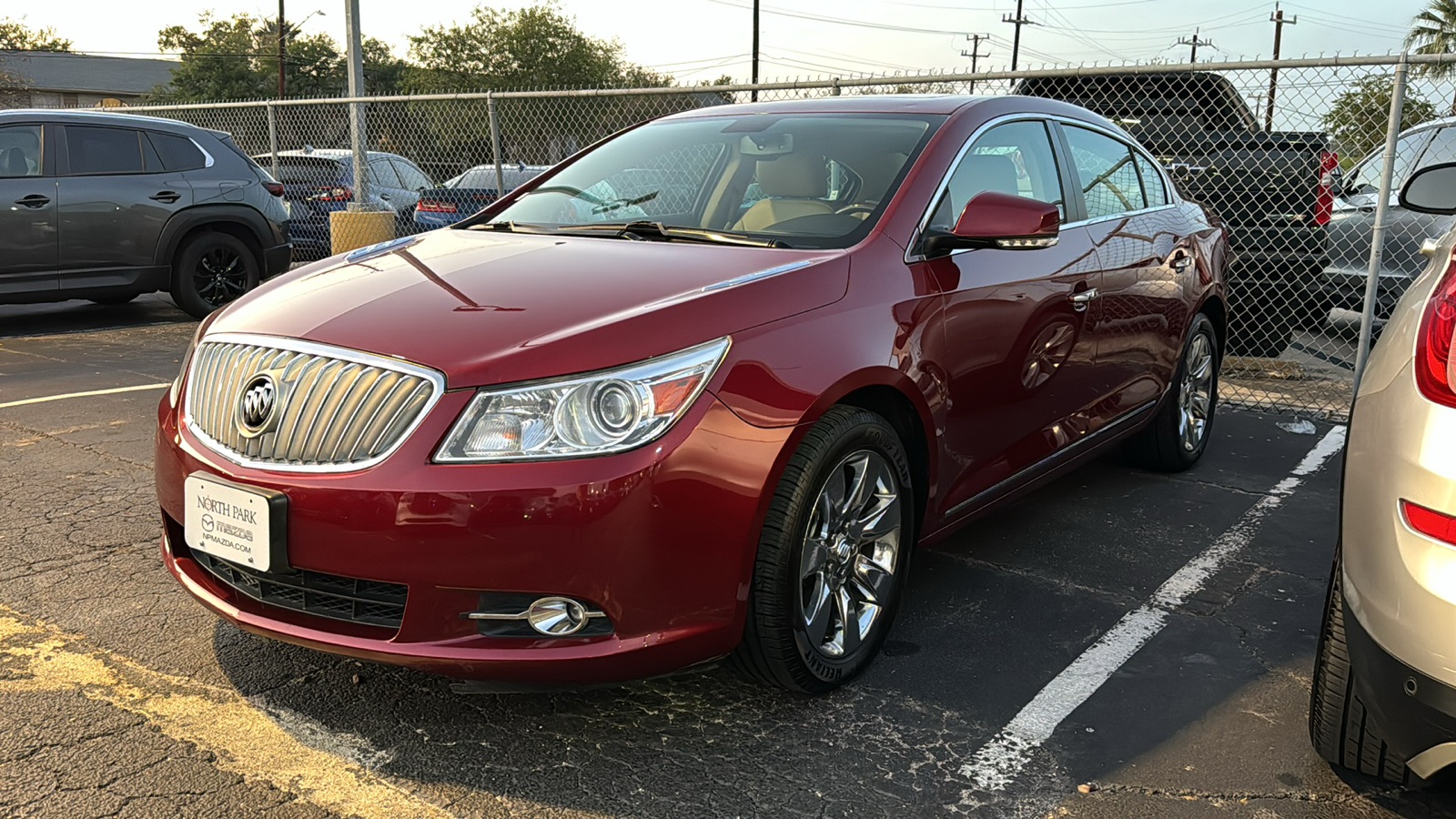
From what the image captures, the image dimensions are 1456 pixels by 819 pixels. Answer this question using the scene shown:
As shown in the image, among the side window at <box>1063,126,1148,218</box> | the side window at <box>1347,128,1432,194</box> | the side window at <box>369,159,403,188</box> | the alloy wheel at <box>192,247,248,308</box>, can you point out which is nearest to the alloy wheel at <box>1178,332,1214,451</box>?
the side window at <box>1063,126,1148,218</box>

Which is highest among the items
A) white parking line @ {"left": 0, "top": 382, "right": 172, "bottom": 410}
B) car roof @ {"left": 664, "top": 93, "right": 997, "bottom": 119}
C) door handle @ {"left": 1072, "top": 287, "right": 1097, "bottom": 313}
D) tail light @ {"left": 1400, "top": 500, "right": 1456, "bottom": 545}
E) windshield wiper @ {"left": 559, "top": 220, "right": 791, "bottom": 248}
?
car roof @ {"left": 664, "top": 93, "right": 997, "bottom": 119}

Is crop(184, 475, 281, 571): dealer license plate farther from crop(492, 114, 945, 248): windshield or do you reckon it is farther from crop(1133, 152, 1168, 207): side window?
crop(1133, 152, 1168, 207): side window

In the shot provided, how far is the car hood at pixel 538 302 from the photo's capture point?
2561 mm

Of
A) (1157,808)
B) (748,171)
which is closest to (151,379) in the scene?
(748,171)

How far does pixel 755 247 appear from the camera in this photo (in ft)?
10.8

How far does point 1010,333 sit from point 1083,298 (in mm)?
574

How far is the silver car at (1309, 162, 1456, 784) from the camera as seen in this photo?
6.63 ft

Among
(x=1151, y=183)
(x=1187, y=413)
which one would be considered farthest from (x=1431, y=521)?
(x=1187, y=413)

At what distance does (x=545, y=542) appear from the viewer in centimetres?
242

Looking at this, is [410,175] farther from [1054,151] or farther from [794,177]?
[794,177]

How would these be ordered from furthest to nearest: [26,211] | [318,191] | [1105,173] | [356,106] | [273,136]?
[318,191]
[273,136]
[356,106]
[26,211]
[1105,173]

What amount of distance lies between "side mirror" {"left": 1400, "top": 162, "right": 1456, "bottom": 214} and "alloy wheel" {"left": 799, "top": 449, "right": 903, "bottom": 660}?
5.40ft

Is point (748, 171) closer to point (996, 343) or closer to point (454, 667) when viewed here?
point (996, 343)

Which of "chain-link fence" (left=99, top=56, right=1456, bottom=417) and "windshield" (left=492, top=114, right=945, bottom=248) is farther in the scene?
"chain-link fence" (left=99, top=56, right=1456, bottom=417)
